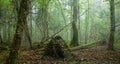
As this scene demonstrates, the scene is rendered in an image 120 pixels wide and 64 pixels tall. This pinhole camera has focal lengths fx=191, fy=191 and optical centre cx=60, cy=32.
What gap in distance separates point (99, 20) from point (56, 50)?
1225 inches

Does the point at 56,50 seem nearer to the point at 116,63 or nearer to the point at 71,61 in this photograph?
the point at 71,61

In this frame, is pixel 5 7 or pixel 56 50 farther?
pixel 5 7

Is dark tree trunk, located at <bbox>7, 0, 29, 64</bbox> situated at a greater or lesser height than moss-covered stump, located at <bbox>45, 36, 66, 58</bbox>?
greater

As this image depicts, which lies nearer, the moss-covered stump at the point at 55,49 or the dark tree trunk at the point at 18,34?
the dark tree trunk at the point at 18,34

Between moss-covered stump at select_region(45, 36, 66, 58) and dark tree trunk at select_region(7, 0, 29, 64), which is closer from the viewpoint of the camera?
dark tree trunk at select_region(7, 0, 29, 64)

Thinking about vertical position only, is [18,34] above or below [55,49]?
above

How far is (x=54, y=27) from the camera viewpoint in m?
40.3

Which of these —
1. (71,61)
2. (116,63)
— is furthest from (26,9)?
(116,63)

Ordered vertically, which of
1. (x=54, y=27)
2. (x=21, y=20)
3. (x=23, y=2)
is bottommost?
(x=54, y=27)

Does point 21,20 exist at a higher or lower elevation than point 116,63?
higher

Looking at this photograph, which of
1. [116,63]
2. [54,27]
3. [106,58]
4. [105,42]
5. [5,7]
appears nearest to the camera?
[116,63]

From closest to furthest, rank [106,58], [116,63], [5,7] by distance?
1. [116,63]
2. [106,58]
3. [5,7]

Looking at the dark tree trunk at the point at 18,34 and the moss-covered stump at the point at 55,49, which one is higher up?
the dark tree trunk at the point at 18,34

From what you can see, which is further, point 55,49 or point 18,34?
point 55,49
